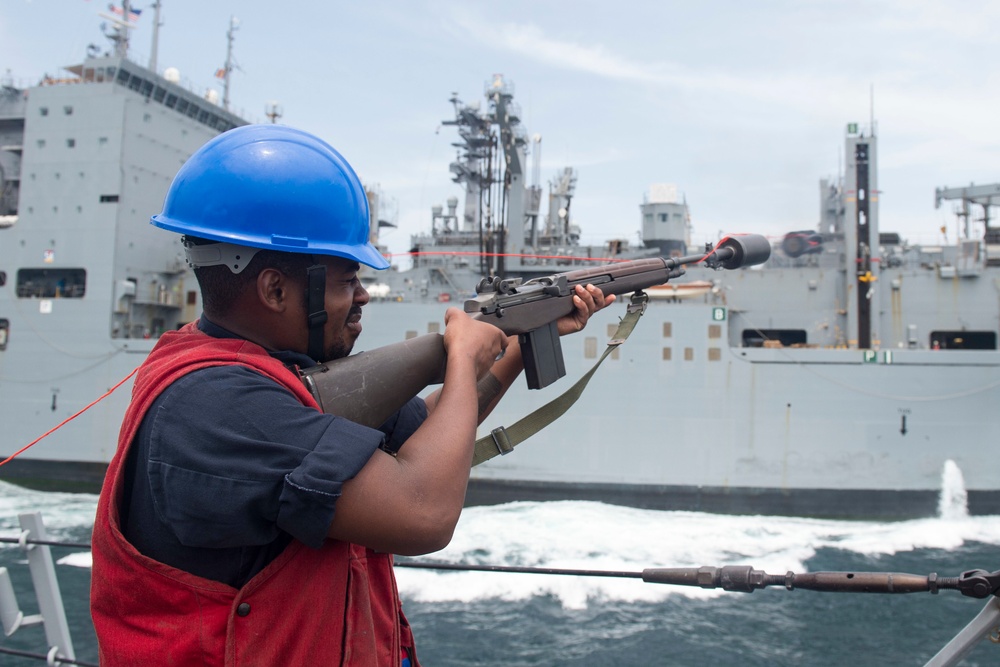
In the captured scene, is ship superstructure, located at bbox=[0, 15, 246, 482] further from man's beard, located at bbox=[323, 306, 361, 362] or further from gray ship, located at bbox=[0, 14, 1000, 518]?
man's beard, located at bbox=[323, 306, 361, 362]

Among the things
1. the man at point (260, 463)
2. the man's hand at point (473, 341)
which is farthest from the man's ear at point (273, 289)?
the man's hand at point (473, 341)

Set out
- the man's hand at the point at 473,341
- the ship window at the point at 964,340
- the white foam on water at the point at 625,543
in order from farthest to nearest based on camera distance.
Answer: the ship window at the point at 964,340
the white foam on water at the point at 625,543
the man's hand at the point at 473,341

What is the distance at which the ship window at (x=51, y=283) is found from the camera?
15461 millimetres

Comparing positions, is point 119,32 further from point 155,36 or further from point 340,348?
point 340,348

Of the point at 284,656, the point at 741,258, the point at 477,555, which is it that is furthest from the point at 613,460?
the point at 284,656

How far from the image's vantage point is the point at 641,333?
1355 cm

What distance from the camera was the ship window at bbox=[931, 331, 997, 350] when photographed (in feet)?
49.7

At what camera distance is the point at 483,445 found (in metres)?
1.77

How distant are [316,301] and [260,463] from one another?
1.22 feet

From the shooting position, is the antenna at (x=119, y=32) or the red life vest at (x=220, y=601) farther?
the antenna at (x=119, y=32)

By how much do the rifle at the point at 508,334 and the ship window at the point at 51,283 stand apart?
54.3 feet

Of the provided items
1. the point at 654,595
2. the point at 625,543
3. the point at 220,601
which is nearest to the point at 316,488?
the point at 220,601

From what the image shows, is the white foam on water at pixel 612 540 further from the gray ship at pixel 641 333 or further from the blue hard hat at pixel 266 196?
the blue hard hat at pixel 266 196

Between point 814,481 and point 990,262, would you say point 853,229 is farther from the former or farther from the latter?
point 814,481
